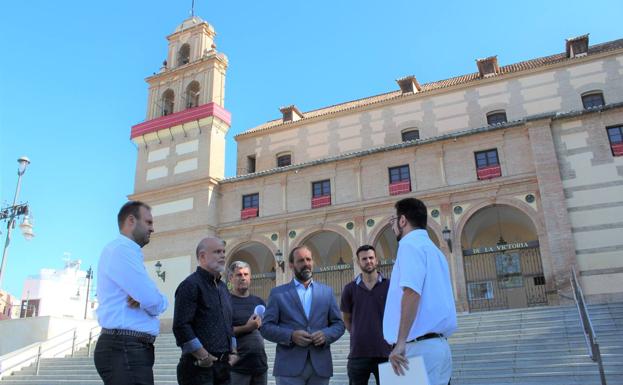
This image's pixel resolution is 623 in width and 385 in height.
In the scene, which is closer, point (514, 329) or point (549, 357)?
point (549, 357)

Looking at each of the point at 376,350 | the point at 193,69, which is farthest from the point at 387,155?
the point at 376,350

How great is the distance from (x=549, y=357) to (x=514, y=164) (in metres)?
10.3

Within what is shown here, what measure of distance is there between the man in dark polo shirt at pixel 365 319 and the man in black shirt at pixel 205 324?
1.61 meters

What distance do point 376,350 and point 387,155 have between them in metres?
16.7

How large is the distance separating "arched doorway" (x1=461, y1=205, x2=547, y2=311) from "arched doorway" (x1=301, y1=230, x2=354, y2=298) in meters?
4.89

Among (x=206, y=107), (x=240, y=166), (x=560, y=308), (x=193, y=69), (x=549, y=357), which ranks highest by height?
(x=193, y=69)

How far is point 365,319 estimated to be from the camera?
5.59 meters

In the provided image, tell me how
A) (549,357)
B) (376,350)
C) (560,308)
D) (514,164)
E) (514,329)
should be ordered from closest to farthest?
(376,350)
(549,357)
(514,329)
(560,308)
(514,164)

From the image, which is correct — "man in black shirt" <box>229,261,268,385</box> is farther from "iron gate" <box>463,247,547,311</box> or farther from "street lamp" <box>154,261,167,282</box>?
"street lamp" <box>154,261,167,282</box>

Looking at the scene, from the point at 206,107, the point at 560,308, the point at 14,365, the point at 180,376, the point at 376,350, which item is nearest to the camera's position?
the point at 180,376

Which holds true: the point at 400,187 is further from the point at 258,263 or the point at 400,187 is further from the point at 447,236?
the point at 258,263

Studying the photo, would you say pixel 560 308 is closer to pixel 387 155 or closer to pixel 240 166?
pixel 387 155

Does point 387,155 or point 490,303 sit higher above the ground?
point 387,155

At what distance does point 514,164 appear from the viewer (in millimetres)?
19406
